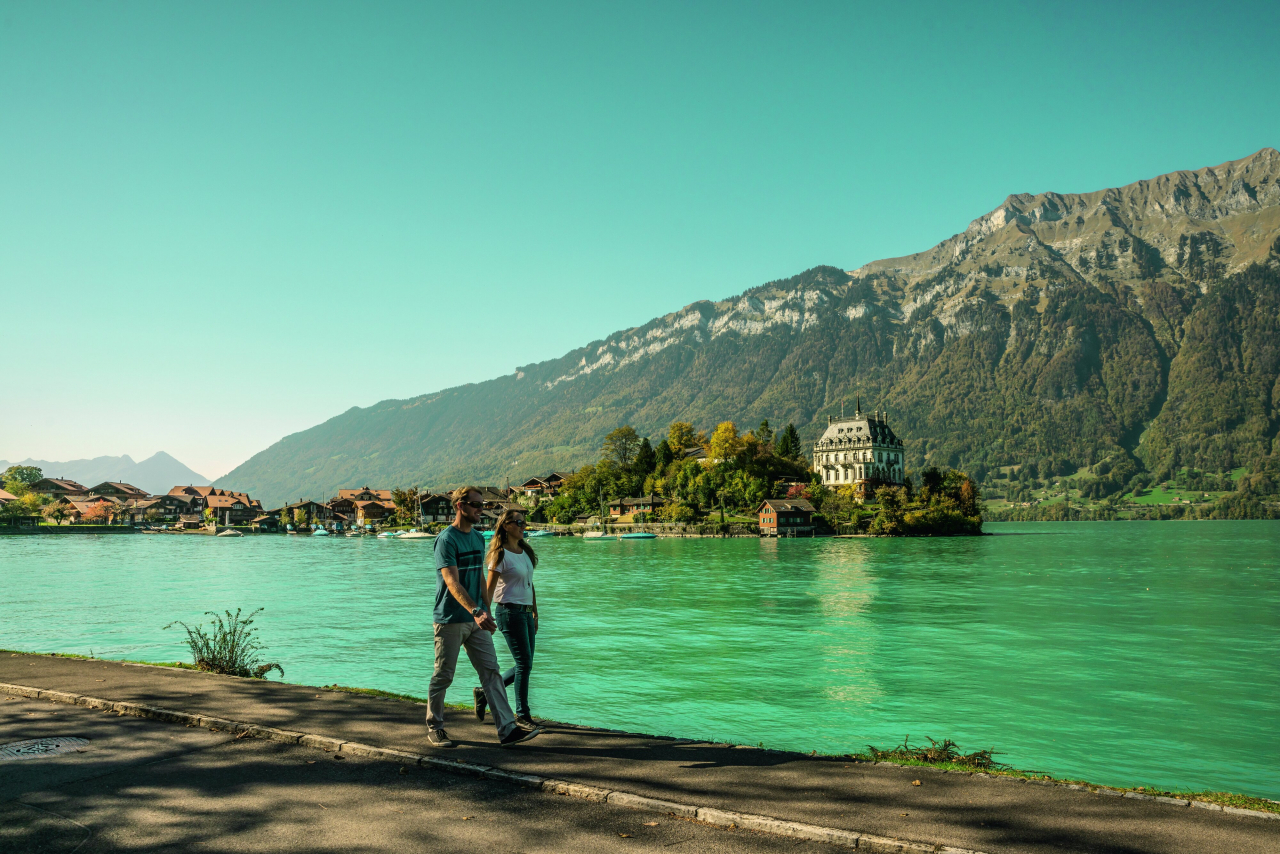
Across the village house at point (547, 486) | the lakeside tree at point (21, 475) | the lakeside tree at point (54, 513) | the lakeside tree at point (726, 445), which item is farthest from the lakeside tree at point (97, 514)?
the lakeside tree at point (726, 445)

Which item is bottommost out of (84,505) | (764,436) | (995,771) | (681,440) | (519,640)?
(84,505)

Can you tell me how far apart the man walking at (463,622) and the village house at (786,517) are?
113117 mm

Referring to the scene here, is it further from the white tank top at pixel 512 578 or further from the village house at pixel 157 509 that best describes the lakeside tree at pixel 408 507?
the white tank top at pixel 512 578

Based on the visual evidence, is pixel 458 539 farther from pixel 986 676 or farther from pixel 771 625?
pixel 771 625

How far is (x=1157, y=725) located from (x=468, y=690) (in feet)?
44.3

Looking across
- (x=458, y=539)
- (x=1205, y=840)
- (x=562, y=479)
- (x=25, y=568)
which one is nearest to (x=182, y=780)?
(x=458, y=539)

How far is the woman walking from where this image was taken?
8586mm

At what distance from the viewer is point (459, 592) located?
7676mm

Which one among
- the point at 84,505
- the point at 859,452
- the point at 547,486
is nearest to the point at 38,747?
the point at 859,452

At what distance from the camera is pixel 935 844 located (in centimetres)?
519

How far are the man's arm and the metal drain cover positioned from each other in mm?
3805

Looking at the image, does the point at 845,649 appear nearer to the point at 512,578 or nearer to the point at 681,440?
the point at 512,578

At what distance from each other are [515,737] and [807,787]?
9.32 ft

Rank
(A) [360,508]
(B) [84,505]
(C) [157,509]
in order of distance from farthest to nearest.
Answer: (C) [157,509]
(B) [84,505]
(A) [360,508]
